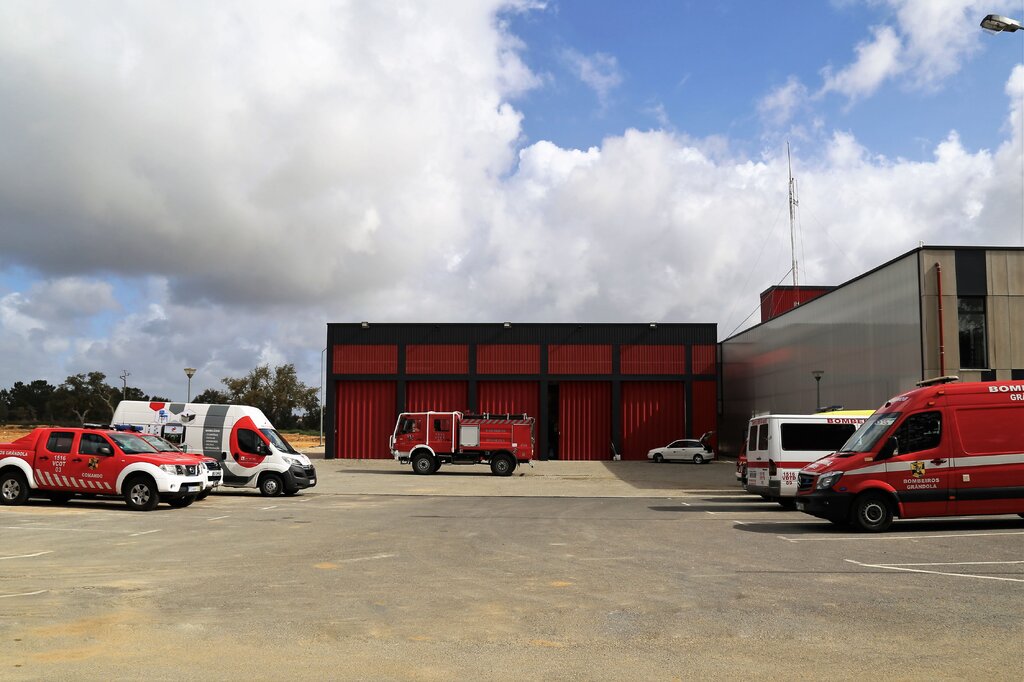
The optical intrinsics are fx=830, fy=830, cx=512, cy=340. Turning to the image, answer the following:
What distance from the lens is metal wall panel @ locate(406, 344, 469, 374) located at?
1881 inches

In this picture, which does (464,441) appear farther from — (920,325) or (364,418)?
(920,325)

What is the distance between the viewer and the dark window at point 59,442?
Answer: 18.0 m

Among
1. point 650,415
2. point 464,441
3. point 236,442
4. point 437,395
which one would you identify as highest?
point 437,395

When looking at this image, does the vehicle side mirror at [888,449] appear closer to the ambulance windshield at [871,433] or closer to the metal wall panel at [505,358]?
the ambulance windshield at [871,433]

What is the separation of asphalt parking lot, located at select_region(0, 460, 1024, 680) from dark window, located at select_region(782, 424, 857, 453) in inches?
135

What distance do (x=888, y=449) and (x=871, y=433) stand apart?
0.69m

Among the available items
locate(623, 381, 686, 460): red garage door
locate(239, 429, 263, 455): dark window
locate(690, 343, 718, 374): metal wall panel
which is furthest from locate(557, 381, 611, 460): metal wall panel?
locate(239, 429, 263, 455): dark window

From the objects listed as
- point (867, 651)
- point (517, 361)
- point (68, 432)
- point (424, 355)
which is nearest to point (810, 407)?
point (517, 361)

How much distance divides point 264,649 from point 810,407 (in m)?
33.5

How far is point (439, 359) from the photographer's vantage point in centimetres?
4784

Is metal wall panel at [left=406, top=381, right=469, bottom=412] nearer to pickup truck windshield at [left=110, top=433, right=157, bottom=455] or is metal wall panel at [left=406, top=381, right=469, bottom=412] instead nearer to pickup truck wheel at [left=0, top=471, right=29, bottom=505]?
pickup truck windshield at [left=110, top=433, right=157, bottom=455]

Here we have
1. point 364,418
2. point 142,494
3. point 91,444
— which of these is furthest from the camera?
point 364,418

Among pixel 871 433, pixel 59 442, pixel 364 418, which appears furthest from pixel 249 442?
pixel 364 418

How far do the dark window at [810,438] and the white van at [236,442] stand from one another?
12.6 metres
